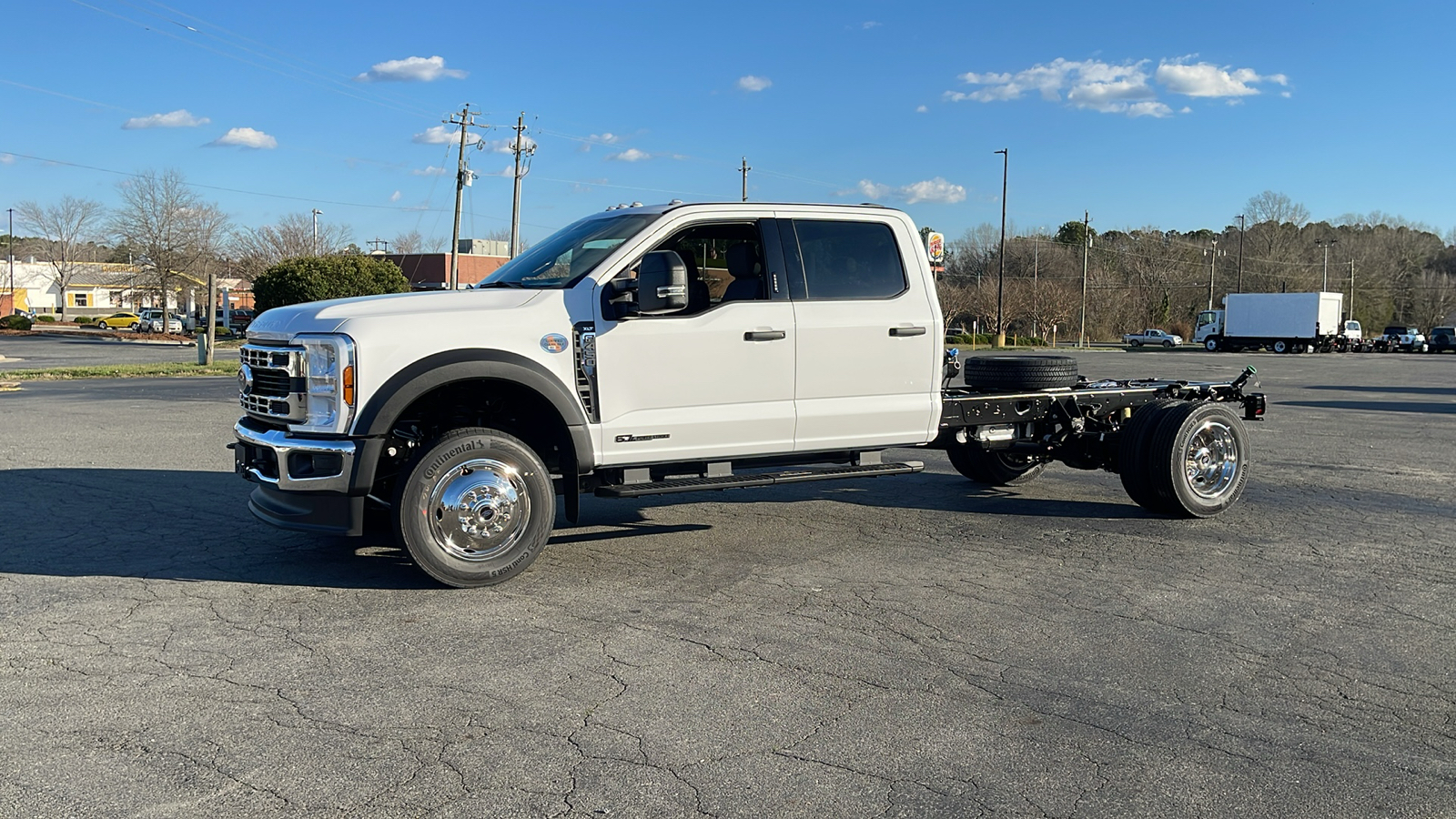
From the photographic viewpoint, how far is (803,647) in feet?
17.1

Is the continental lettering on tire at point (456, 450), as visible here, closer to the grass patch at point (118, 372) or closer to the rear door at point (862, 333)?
the rear door at point (862, 333)

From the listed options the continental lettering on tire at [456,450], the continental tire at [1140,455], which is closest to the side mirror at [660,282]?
the continental lettering on tire at [456,450]

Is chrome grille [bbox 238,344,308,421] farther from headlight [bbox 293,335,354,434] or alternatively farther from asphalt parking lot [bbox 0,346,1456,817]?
asphalt parking lot [bbox 0,346,1456,817]

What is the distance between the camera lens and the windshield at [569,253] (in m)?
6.77

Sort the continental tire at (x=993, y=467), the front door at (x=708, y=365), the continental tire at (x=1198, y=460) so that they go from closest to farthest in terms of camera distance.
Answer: the front door at (x=708, y=365)
the continental tire at (x=1198, y=460)
the continental tire at (x=993, y=467)

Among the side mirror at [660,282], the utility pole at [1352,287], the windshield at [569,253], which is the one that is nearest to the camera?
the side mirror at [660,282]

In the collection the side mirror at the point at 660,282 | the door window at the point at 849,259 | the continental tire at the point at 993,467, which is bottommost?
the continental tire at the point at 993,467

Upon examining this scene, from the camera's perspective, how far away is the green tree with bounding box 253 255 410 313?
43500 millimetres

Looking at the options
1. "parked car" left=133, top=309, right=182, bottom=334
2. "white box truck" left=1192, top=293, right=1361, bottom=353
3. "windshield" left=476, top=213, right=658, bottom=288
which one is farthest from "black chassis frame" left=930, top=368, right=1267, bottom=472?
"white box truck" left=1192, top=293, right=1361, bottom=353

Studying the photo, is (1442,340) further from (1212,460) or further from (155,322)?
(155,322)

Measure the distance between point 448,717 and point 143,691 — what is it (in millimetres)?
1311

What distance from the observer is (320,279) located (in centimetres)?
4359

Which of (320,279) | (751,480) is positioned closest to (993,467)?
(751,480)

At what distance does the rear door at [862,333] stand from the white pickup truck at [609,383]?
0.01 m
